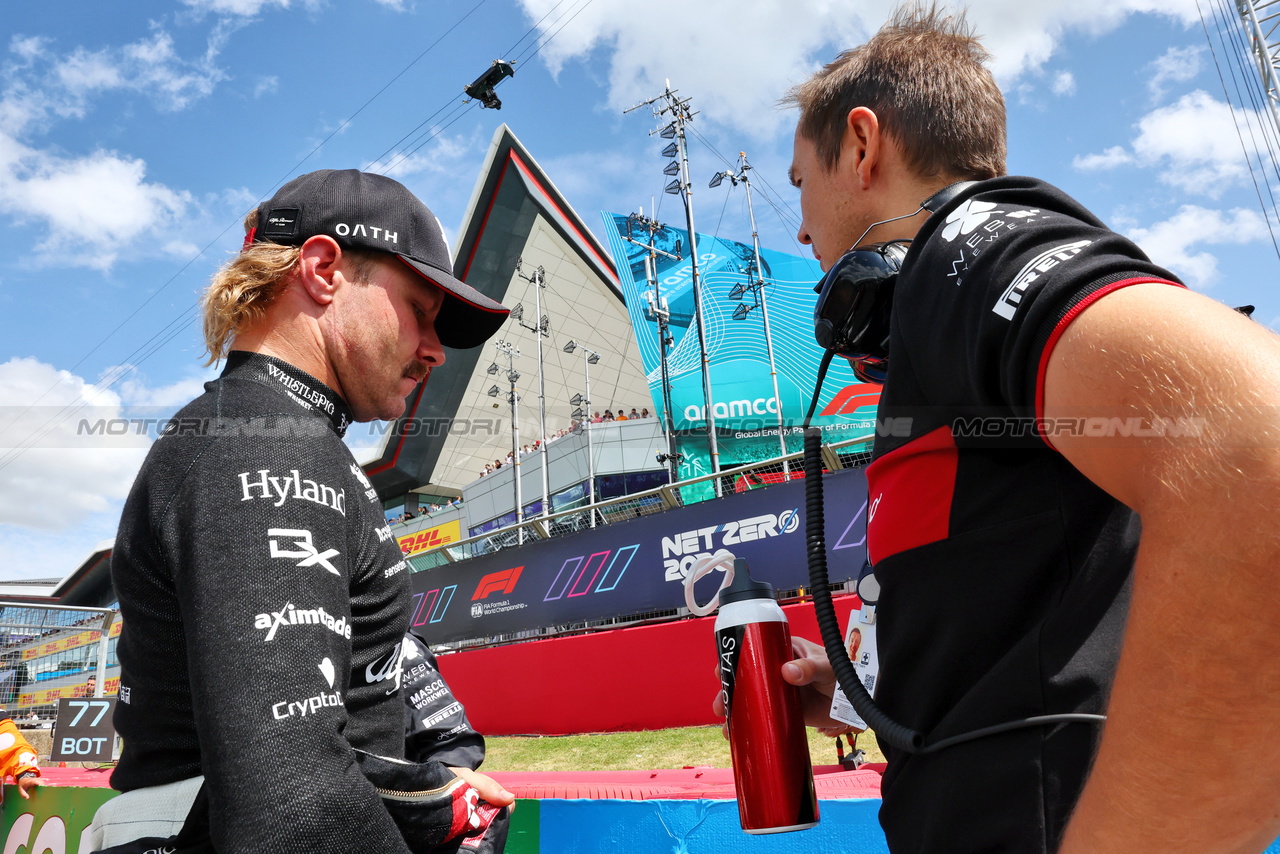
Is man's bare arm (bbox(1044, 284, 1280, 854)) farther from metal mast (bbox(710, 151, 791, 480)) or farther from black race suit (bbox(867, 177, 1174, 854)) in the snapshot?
metal mast (bbox(710, 151, 791, 480))

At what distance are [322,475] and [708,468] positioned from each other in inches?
874

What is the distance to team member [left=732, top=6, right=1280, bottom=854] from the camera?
0.48 meters

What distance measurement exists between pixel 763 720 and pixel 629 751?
19.7 feet

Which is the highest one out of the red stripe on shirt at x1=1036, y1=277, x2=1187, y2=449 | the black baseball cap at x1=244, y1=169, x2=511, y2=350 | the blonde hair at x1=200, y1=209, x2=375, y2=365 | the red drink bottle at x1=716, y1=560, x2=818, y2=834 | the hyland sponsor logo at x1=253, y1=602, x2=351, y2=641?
the black baseball cap at x1=244, y1=169, x2=511, y2=350

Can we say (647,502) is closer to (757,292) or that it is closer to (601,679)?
(601,679)

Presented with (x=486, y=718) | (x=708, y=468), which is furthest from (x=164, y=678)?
(x=708, y=468)

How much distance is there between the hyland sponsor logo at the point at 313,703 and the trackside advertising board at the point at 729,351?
2076 centimetres

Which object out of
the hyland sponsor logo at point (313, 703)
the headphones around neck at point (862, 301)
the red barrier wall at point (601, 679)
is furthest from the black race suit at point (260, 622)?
the red barrier wall at point (601, 679)

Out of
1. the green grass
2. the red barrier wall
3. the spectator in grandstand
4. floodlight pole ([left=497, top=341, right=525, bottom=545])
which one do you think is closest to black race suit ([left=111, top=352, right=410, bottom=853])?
the spectator in grandstand

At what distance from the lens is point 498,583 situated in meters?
10.3

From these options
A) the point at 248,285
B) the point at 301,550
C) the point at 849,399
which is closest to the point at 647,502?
the point at 248,285

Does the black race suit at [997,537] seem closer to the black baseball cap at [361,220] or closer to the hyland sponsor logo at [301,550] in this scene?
the hyland sponsor logo at [301,550]

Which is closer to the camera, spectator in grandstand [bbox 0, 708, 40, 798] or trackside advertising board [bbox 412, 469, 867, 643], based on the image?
spectator in grandstand [bbox 0, 708, 40, 798]

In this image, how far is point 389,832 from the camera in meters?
0.85
